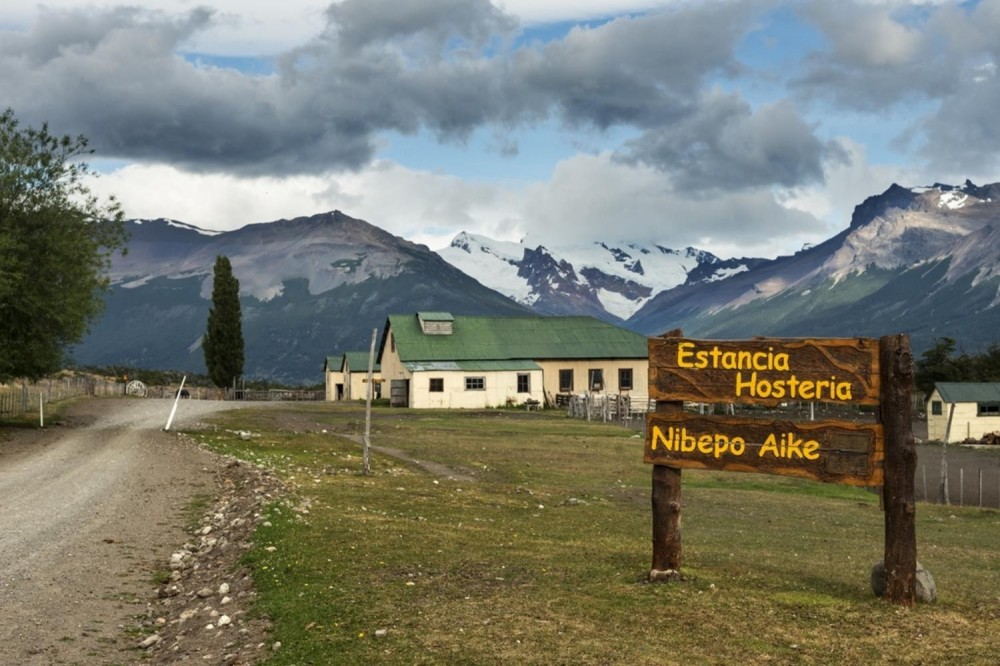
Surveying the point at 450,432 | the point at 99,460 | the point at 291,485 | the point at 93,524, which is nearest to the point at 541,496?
the point at 291,485

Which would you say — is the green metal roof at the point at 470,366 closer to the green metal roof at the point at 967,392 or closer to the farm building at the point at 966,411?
the farm building at the point at 966,411

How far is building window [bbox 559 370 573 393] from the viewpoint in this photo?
8788 centimetres

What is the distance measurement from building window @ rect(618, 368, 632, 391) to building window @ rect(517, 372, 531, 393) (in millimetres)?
9931

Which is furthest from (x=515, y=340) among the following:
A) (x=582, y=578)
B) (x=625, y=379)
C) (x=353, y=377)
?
(x=582, y=578)

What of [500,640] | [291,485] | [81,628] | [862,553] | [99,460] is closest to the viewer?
[500,640]

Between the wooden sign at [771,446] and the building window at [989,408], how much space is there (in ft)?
217

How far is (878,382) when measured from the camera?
12.8 m

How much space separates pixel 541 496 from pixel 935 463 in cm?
3475

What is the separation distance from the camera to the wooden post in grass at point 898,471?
Result: 12.1 meters

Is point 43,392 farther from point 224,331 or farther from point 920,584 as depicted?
point 920,584

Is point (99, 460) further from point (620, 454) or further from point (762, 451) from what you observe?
point (762, 451)

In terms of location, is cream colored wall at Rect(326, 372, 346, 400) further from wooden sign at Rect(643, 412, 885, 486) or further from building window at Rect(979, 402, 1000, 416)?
wooden sign at Rect(643, 412, 885, 486)

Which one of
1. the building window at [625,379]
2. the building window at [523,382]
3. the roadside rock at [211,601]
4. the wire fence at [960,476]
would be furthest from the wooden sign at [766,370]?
the building window at [625,379]

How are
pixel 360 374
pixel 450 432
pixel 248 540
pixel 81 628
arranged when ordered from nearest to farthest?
pixel 81 628, pixel 248 540, pixel 450 432, pixel 360 374
